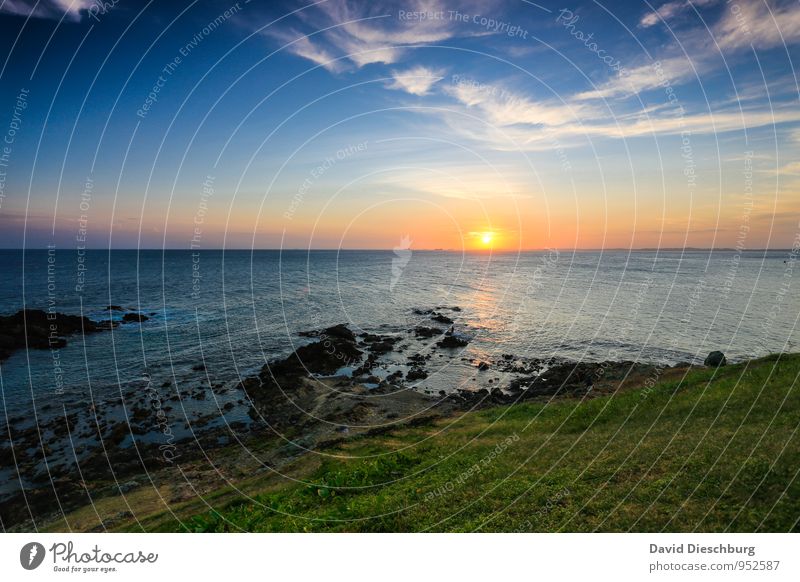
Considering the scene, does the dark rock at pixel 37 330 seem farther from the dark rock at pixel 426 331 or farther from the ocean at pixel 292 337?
the dark rock at pixel 426 331

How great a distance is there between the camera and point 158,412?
31.6 metres

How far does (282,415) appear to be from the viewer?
30750mm

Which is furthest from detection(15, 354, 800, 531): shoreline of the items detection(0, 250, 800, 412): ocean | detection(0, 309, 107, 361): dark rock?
detection(0, 309, 107, 361): dark rock

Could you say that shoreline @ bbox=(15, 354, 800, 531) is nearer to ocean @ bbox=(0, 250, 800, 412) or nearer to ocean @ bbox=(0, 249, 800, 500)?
ocean @ bbox=(0, 249, 800, 500)

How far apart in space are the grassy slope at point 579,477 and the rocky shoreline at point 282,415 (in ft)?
23.3

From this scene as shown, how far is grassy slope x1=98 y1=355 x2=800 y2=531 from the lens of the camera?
371 inches

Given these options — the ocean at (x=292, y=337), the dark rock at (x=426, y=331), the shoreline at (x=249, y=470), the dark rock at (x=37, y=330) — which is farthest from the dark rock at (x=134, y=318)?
the shoreline at (x=249, y=470)

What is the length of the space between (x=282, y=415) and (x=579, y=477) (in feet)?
79.7

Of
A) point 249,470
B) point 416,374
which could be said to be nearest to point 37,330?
point 249,470

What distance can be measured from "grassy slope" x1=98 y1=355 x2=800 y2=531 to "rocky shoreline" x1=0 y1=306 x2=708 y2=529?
280 inches

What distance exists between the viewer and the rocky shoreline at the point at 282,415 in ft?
72.5

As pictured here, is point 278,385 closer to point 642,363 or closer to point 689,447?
point 689,447
